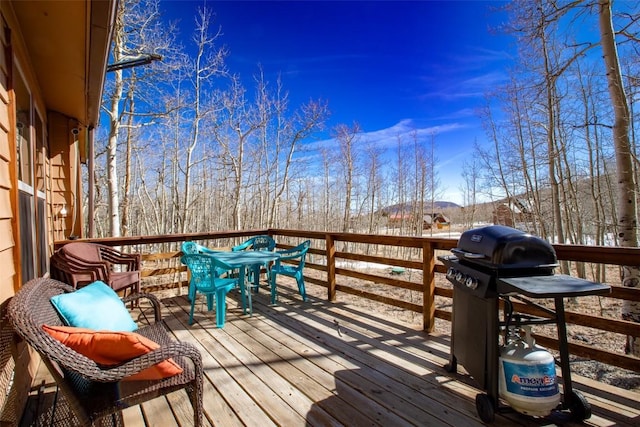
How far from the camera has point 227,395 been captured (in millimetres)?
1996

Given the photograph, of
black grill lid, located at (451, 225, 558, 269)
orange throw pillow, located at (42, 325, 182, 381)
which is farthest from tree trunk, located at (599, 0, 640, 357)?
orange throw pillow, located at (42, 325, 182, 381)

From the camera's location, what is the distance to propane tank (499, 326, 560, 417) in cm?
158

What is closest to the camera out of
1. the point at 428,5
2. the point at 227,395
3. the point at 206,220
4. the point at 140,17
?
the point at 227,395

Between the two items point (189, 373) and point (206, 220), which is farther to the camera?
point (206, 220)

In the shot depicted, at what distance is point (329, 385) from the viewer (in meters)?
2.10

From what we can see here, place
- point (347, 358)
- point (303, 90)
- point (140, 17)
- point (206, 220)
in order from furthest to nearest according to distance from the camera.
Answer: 1. point (206, 220)
2. point (303, 90)
3. point (140, 17)
4. point (347, 358)

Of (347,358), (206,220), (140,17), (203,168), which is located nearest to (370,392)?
(347,358)

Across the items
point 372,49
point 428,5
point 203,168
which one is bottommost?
A: point 203,168

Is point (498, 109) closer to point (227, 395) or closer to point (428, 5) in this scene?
point (428, 5)

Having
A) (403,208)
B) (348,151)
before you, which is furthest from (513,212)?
(348,151)

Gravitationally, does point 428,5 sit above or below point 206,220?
above

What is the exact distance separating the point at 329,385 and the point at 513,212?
1268 centimetres

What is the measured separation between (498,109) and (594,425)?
1272 centimetres

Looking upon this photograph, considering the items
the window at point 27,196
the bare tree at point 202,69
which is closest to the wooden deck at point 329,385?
the window at point 27,196
